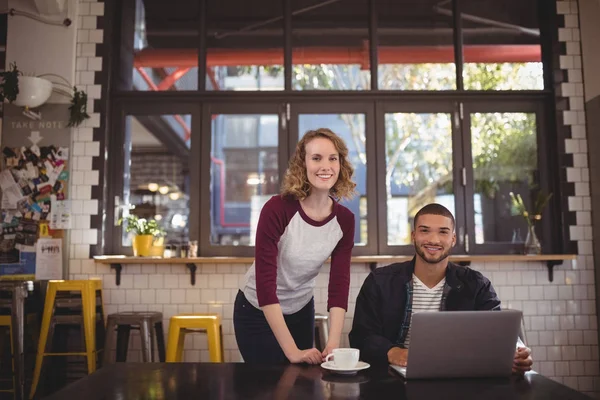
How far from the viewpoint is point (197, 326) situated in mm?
4180

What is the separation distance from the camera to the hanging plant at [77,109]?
4785mm

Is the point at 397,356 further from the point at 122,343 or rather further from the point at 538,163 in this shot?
the point at 538,163

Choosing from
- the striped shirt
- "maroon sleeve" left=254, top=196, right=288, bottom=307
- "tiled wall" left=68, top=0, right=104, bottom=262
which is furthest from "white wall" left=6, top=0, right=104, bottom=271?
the striped shirt

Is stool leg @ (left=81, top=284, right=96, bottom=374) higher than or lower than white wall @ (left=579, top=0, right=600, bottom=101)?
lower

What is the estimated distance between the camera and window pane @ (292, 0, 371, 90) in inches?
205

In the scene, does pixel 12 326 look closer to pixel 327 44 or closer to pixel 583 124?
pixel 327 44

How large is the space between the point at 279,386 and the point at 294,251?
2.62ft

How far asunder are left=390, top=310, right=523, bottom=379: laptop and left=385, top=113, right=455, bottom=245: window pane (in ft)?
10.9

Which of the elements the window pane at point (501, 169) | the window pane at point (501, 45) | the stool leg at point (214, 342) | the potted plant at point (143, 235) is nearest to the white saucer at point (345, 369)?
the stool leg at point (214, 342)

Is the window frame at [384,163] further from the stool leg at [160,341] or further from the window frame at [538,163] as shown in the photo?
the stool leg at [160,341]

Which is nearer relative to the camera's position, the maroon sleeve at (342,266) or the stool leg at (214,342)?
the maroon sleeve at (342,266)

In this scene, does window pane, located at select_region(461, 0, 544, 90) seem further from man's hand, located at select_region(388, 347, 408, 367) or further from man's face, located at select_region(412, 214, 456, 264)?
man's hand, located at select_region(388, 347, 408, 367)

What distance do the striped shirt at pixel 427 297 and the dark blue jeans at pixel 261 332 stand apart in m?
0.49

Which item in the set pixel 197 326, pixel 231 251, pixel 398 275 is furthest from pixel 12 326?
pixel 398 275
